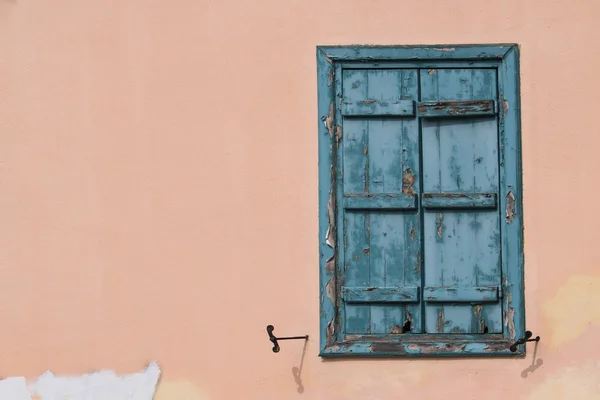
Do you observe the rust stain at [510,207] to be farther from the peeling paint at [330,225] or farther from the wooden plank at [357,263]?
the peeling paint at [330,225]

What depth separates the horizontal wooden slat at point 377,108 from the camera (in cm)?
379

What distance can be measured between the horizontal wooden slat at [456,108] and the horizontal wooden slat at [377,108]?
0.06m

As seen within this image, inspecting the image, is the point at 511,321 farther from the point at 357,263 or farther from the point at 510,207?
the point at 357,263

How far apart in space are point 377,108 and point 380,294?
83cm

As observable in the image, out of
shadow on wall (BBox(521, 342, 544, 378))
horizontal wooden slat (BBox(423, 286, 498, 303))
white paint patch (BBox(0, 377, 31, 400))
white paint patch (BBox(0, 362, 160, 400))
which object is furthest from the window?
white paint patch (BBox(0, 377, 31, 400))

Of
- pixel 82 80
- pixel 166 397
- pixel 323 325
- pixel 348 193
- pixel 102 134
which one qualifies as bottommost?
pixel 166 397

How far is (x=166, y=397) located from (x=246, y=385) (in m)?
0.36

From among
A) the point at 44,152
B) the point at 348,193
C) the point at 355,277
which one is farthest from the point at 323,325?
the point at 44,152

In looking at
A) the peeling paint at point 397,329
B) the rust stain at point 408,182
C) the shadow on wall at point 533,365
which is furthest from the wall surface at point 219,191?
the rust stain at point 408,182

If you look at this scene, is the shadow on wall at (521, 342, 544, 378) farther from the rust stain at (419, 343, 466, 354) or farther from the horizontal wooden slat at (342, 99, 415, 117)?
the horizontal wooden slat at (342, 99, 415, 117)

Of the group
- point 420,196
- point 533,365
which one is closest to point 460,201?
point 420,196

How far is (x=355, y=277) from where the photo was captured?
12.4 ft

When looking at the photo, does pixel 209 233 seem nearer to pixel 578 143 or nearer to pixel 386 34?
pixel 386 34

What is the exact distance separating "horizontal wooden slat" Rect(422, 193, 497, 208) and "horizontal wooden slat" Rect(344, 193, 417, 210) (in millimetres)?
72
